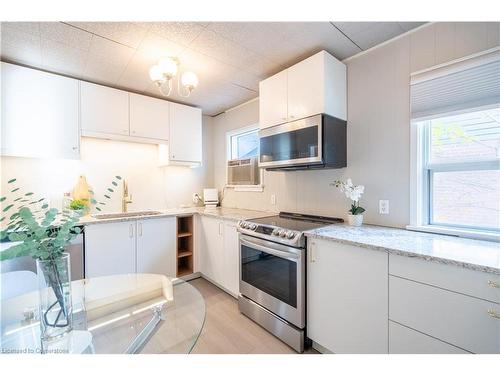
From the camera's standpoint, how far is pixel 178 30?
65.9 inches

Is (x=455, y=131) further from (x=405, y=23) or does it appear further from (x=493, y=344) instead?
(x=493, y=344)

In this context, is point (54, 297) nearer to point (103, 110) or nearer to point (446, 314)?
point (446, 314)

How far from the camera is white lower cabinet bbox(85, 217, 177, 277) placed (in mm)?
2221

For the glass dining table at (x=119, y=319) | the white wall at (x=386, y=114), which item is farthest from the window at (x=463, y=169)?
the glass dining table at (x=119, y=319)

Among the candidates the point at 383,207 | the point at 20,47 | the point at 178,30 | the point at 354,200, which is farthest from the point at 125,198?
the point at 383,207

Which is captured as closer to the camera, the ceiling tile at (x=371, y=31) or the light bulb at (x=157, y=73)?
the ceiling tile at (x=371, y=31)

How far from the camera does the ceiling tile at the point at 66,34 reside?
5.35 ft

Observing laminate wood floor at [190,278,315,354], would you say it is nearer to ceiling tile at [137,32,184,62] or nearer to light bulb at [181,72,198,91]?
light bulb at [181,72,198,91]

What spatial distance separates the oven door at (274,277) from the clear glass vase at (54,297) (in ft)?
4.33

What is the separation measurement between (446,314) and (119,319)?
1.58 meters

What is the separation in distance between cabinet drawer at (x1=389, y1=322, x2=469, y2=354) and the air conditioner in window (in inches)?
80.6

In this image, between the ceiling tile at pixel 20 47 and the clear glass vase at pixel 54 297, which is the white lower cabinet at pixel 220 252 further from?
the ceiling tile at pixel 20 47
